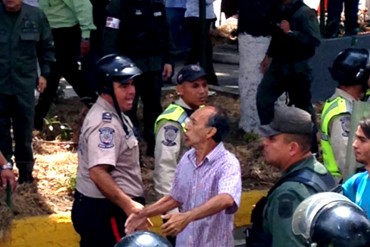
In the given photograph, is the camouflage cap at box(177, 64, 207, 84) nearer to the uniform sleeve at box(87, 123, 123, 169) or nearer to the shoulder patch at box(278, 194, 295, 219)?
the uniform sleeve at box(87, 123, 123, 169)

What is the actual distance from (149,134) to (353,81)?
353 centimetres

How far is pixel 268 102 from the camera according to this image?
11.0m

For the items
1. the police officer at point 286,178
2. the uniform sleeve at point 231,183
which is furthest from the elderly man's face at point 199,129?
the police officer at point 286,178

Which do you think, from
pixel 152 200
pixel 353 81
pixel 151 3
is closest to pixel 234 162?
pixel 353 81

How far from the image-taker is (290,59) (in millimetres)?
10828

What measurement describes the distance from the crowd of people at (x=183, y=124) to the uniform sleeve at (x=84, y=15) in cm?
2

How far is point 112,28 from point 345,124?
3262 millimetres

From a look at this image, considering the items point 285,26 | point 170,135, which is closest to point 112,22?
point 285,26

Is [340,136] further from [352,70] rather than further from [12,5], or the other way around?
[12,5]

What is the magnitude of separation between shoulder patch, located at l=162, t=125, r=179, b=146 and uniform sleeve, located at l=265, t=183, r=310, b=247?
2.03 meters

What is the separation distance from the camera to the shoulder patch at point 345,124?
7.50m

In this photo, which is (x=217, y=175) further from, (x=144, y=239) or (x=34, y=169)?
(x=34, y=169)

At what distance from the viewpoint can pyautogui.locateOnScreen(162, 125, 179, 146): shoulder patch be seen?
7672mm

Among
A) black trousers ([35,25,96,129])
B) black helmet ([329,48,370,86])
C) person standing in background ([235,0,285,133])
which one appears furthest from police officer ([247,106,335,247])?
black trousers ([35,25,96,129])
